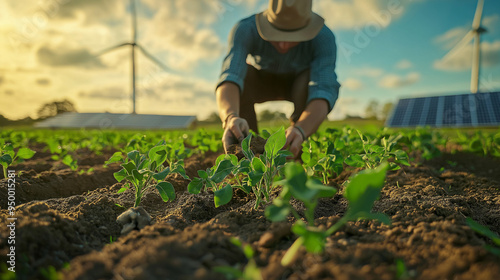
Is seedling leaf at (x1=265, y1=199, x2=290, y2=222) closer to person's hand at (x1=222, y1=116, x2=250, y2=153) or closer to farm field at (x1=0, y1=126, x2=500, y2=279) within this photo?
farm field at (x1=0, y1=126, x2=500, y2=279)

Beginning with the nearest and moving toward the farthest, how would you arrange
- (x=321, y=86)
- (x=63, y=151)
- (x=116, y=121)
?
(x=321, y=86) < (x=63, y=151) < (x=116, y=121)

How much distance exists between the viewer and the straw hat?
3016 millimetres

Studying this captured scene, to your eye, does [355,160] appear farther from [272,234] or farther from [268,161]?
[272,234]

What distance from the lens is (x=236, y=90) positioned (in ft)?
10.1

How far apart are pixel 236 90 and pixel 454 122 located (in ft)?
40.0

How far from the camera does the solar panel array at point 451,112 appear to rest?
12.0 metres

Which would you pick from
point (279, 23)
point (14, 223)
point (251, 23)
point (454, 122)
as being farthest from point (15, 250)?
point (454, 122)

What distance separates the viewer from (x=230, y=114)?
262cm

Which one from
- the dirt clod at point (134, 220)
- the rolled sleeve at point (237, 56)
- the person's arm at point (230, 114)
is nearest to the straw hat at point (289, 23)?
the rolled sleeve at point (237, 56)

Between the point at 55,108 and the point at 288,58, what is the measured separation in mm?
53898

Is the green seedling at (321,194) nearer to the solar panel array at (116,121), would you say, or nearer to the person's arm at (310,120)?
the person's arm at (310,120)

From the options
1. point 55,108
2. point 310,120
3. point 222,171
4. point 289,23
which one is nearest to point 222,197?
point 222,171

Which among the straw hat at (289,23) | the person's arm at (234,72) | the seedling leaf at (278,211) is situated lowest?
the seedling leaf at (278,211)

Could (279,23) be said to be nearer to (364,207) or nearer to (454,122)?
(364,207)
